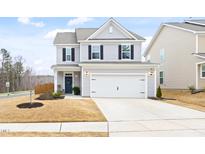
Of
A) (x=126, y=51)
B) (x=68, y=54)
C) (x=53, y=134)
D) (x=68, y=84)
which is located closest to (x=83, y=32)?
(x=68, y=54)

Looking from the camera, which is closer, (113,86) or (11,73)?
(113,86)

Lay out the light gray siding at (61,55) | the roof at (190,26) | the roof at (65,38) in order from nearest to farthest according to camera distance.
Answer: the roof at (190,26), the light gray siding at (61,55), the roof at (65,38)

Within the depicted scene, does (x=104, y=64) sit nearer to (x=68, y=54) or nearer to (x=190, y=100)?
(x=68, y=54)

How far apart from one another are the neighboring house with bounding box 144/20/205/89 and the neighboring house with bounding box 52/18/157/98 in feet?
14.4

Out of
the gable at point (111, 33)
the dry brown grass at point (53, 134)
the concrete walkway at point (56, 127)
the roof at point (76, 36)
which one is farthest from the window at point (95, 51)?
the dry brown grass at point (53, 134)

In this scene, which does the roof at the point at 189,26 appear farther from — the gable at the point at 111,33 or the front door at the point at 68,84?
the front door at the point at 68,84

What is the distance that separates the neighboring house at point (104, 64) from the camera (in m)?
24.0

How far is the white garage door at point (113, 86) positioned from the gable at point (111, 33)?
4065 mm

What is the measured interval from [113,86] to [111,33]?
17.0 ft

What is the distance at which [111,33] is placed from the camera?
1034 inches

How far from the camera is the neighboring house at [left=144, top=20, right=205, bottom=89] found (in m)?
26.0
